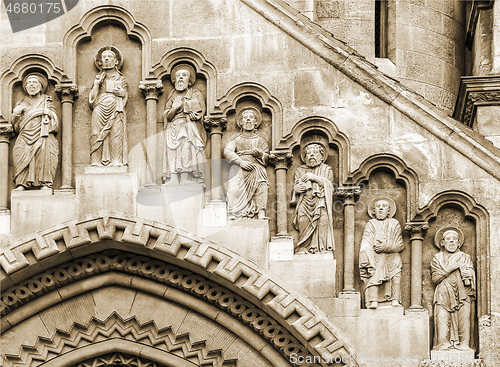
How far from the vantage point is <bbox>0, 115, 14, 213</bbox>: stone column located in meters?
15.9

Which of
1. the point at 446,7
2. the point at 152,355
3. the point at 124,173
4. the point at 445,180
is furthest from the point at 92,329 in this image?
the point at 446,7

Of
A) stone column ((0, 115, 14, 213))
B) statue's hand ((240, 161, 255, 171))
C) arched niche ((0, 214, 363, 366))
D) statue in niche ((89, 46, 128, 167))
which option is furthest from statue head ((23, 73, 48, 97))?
statue's hand ((240, 161, 255, 171))

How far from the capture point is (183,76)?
1605 centimetres

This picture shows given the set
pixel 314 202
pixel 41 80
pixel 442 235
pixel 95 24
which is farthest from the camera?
pixel 95 24

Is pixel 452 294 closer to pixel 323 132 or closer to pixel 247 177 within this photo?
pixel 323 132

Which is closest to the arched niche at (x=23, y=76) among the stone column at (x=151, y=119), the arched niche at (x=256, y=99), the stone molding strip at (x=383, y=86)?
the stone column at (x=151, y=119)

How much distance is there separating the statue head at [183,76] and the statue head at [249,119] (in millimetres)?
706

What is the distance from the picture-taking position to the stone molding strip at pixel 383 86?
50.4 feet

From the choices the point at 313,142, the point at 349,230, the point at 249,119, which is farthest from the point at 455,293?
the point at 249,119

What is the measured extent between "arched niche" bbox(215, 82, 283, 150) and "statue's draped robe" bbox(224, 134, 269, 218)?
27 cm

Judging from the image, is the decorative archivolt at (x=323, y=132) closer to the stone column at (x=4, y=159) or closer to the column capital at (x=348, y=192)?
the column capital at (x=348, y=192)

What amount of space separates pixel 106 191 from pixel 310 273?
98.4 inches

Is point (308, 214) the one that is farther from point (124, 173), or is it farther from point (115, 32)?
point (115, 32)

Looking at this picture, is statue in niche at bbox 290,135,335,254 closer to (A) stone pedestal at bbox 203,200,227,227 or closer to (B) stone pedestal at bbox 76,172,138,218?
(A) stone pedestal at bbox 203,200,227,227
